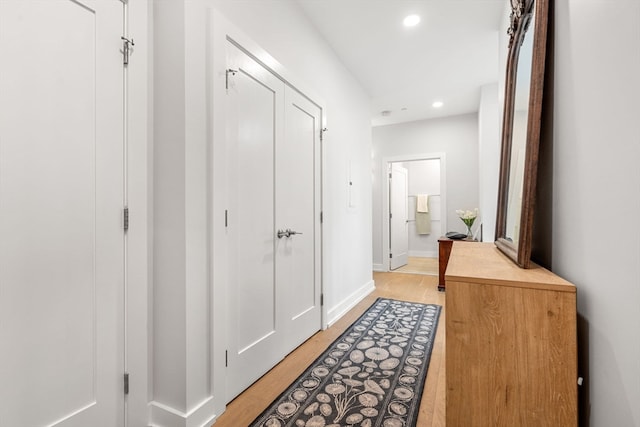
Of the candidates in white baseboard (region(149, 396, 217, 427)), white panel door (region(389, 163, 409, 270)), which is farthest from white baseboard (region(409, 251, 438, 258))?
white baseboard (region(149, 396, 217, 427))

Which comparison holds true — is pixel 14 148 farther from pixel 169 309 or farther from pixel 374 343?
pixel 374 343

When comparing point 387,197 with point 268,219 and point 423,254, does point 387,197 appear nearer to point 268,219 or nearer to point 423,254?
point 423,254

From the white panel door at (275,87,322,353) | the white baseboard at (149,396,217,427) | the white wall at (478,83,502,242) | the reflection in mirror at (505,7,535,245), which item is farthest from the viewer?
the white wall at (478,83,502,242)

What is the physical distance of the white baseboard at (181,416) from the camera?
1.43 m

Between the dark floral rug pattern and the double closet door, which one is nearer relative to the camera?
the dark floral rug pattern

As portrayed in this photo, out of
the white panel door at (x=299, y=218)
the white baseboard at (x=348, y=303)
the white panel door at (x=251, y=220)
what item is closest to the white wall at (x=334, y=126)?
the white baseboard at (x=348, y=303)

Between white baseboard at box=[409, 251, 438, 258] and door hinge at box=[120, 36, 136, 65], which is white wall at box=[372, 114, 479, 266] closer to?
white baseboard at box=[409, 251, 438, 258]

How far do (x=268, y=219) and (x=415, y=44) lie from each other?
2380 millimetres

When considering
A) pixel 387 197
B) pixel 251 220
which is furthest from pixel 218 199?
pixel 387 197

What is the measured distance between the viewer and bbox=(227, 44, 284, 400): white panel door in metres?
1.76

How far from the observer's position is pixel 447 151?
213 inches

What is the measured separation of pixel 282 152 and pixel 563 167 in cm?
168

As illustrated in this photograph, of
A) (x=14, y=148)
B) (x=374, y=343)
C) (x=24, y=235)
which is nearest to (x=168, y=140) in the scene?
(x=14, y=148)

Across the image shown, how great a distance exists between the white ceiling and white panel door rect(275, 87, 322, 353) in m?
0.82
